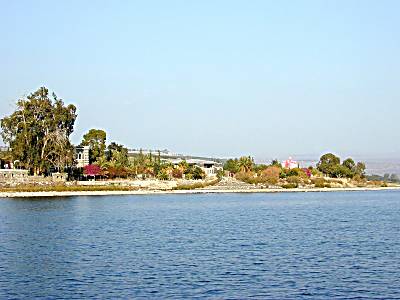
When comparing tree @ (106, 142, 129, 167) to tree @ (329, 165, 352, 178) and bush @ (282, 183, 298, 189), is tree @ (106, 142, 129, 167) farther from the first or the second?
tree @ (329, 165, 352, 178)

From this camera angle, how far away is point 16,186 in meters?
87.8

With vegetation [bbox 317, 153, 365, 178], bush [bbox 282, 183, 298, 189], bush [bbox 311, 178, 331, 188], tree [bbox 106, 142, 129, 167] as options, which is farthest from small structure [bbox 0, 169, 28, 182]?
vegetation [bbox 317, 153, 365, 178]

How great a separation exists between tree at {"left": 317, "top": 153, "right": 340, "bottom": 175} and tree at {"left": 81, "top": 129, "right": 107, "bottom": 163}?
200 ft

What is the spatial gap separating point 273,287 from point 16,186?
232 ft

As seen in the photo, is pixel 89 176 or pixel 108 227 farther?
pixel 89 176

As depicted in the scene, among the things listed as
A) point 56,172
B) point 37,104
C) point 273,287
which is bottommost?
point 273,287

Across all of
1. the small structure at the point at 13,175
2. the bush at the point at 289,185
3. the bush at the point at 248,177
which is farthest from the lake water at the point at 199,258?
the bush at the point at 248,177

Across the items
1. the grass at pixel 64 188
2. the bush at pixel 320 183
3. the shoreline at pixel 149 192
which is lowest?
the shoreline at pixel 149 192

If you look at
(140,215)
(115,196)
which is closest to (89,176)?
(115,196)

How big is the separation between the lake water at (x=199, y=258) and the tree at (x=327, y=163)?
349 feet

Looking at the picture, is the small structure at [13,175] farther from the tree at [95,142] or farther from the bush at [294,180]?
the bush at [294,180]

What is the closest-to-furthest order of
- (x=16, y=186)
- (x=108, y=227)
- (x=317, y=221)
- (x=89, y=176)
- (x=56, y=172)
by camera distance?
1. (x=108, y=227)
2. (x=317, y=221)
3. (x=16, y=186)
4. (x=56, y=172)
5. (x=89, y=176)

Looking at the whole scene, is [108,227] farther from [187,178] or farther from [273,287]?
[187,178]

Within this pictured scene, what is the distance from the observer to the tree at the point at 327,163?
156 meters
